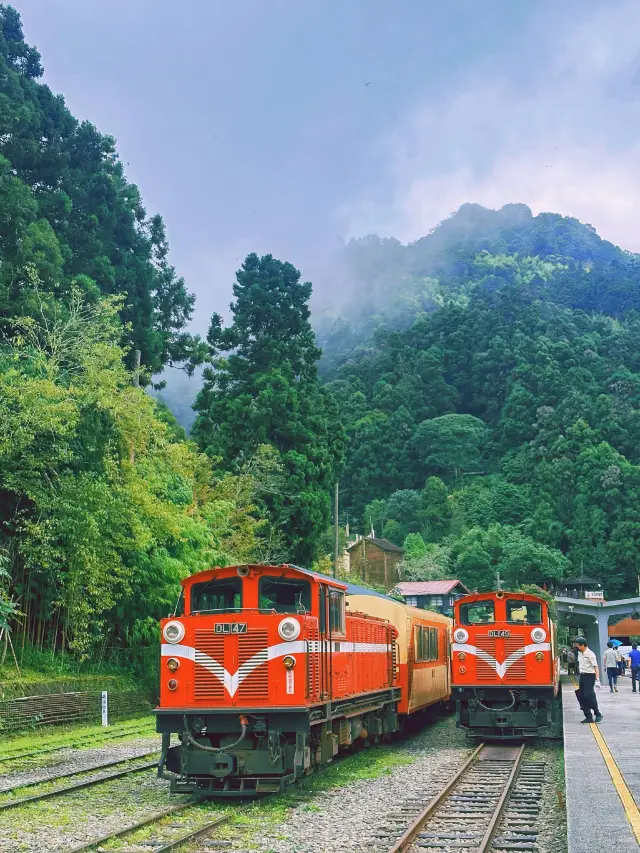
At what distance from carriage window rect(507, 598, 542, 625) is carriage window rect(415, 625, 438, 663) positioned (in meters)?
2.93

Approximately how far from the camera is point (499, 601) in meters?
17.6

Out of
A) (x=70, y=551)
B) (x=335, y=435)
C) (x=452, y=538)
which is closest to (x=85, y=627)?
(x=70, y=551)

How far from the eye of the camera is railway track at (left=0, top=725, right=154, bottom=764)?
49.9 ft

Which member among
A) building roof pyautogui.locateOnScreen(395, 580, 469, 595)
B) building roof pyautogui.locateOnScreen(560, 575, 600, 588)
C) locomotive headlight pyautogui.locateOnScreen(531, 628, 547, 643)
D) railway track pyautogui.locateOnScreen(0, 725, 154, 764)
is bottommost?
railway track pyautogui.locateOnScreen(0, 725, 154, 764)

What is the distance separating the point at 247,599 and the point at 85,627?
10403 millimetres

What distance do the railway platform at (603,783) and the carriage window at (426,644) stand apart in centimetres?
337

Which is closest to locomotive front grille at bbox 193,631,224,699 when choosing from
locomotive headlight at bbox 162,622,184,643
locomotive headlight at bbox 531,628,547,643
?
locomotive headlight at bbox 162,622,184,643

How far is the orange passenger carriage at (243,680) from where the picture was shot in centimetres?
1057

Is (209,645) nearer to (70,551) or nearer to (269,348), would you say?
(70,551)

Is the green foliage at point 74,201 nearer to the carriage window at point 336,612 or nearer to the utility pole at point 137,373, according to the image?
the utility pole at point 137,373

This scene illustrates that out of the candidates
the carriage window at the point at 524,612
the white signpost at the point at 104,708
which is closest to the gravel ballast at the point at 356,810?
the carriage window at the point at 524,612

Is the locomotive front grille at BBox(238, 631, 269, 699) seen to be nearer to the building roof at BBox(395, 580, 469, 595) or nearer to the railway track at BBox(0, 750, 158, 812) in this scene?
the railway track at BBox(0, 750, 158, 812)

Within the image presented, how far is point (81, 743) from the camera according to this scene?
57.5ft

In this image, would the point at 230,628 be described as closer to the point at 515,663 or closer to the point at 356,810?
the point at 356,810
